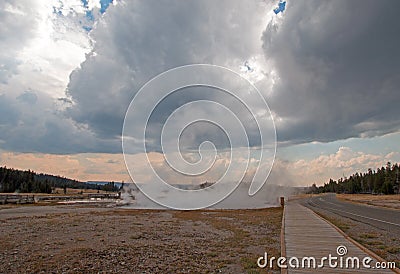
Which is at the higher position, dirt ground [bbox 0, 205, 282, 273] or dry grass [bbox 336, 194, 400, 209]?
dirt ground [bbox 0, 205, 282, 273]

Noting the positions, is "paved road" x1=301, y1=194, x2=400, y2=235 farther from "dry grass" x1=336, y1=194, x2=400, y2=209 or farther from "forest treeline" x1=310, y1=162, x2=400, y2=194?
"forest treeline" x1=310, y1=162, x2=400, y2=194

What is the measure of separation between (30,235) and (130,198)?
6739cm

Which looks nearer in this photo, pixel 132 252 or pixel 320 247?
pixel 320 247

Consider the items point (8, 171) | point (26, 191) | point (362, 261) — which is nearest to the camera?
point (362, 261)

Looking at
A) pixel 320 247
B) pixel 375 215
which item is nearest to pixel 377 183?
Answer: pixel 375 215

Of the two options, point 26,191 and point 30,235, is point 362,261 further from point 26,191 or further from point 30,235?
point 26,191

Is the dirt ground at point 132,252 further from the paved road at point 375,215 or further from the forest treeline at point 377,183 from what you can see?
the forest treeline at point 377,183

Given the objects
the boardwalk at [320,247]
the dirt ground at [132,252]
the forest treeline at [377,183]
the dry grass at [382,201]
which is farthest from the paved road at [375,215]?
the forest treeline at [377,183]

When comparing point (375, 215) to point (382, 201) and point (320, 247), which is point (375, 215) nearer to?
point (320, 247)

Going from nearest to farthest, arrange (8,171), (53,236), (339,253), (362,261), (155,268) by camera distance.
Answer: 1. (362,261)
2. (339,253)
3. (155,268)
4. (53,236)
5. (8,171)

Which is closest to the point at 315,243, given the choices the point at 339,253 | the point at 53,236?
the point at 339,253

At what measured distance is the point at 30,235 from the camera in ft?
61.3

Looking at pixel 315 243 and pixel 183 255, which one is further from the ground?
pixel 315 243

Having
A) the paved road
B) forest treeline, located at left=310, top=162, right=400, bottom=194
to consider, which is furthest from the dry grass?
forest treeline, located at left=310, top=162, right=400, bottom=194
